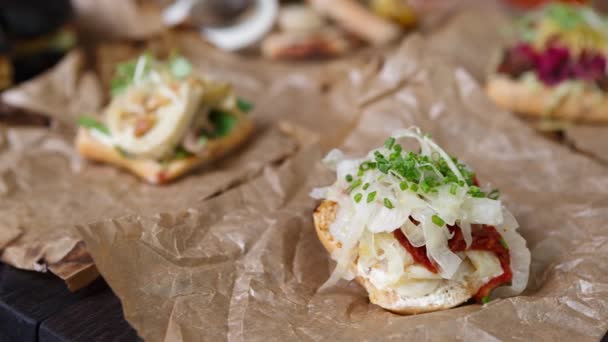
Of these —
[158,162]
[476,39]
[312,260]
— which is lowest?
[158,162]

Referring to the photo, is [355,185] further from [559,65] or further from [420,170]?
[559,65]

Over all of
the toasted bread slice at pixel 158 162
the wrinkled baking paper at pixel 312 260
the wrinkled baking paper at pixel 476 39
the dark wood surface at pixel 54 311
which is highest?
the wrinkled baking paper at pixel 476 39

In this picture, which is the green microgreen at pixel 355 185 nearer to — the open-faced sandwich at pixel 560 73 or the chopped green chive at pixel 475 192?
the chopped green chive at pixel 475 192

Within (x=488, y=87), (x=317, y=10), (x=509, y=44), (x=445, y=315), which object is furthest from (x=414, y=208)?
(x=317, y=10)

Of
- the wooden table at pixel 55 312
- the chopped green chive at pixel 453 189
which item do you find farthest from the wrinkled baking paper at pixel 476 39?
the wooden table at pixel 55 312

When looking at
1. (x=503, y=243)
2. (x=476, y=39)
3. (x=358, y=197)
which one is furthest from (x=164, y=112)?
(x=476, y=39)
